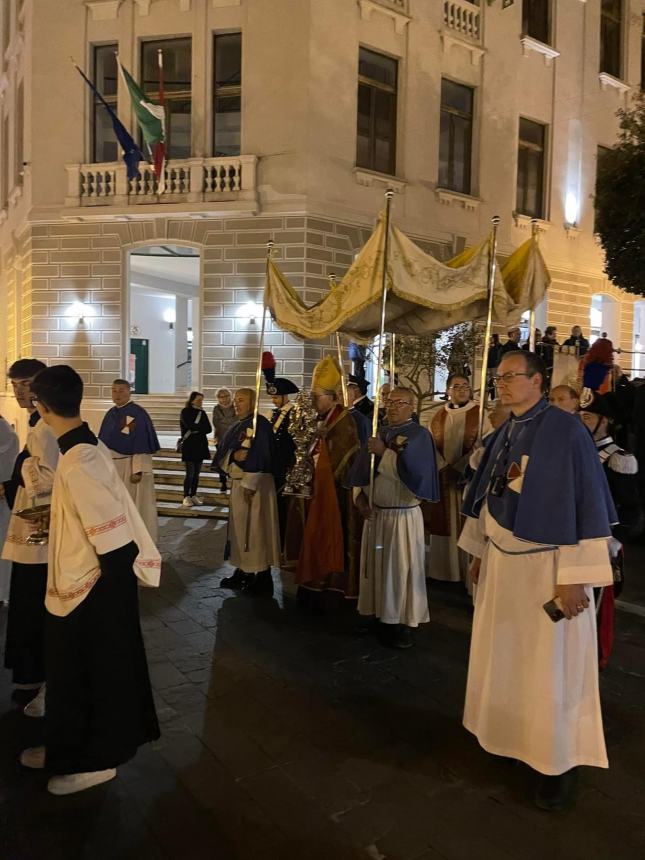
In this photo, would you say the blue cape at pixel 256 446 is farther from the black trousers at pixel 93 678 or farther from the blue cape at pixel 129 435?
the black trousers at pixel 93 678

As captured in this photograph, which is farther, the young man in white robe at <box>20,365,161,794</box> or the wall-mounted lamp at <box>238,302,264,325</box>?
the wall-mounted lamp at <box>238,302,264,325</box>

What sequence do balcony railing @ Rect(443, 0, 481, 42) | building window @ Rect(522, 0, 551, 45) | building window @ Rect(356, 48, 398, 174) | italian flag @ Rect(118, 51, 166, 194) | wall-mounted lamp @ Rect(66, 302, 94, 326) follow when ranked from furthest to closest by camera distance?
building window @ Rect(522, 0, 551, 45) < balcony railing @ Rect(443, 0, 481, 42) < building window @ Rect(356, 48, 398, 174) < wall-mounted lamp @ Rect(66, 302, 94, 326) < italian flag @ Rect(118, 51, 166, 194)

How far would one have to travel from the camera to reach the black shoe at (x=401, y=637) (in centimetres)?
517

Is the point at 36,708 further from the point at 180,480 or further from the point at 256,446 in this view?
the point at 180,480

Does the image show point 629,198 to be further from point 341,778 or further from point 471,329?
point 341,778

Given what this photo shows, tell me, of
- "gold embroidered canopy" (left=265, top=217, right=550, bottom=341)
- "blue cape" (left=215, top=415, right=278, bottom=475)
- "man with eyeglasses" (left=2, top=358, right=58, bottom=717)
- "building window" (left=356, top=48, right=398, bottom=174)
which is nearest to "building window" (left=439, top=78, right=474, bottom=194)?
"building window" (left=356, top=48, right=398, bottom=174)

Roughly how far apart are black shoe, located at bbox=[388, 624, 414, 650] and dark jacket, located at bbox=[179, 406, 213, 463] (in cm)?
651

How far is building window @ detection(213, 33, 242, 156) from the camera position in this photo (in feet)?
48.6

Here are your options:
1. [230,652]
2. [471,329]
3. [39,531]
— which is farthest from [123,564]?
[471,329]

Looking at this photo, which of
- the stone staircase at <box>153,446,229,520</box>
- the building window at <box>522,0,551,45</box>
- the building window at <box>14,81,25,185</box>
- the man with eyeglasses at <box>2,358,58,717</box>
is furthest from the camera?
the building window at <box>522,0,551,45</box>

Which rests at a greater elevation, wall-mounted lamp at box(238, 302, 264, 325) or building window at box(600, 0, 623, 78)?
building window at box(600, 0, 623, 78)

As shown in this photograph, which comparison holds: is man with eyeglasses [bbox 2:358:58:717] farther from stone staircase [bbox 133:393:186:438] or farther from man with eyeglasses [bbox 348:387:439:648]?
stone staircase [bbox 133:393:186:438]

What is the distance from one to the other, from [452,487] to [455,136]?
41.4 feet

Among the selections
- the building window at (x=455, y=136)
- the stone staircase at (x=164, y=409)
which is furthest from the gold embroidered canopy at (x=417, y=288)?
the building window at (x=455, y=136)
